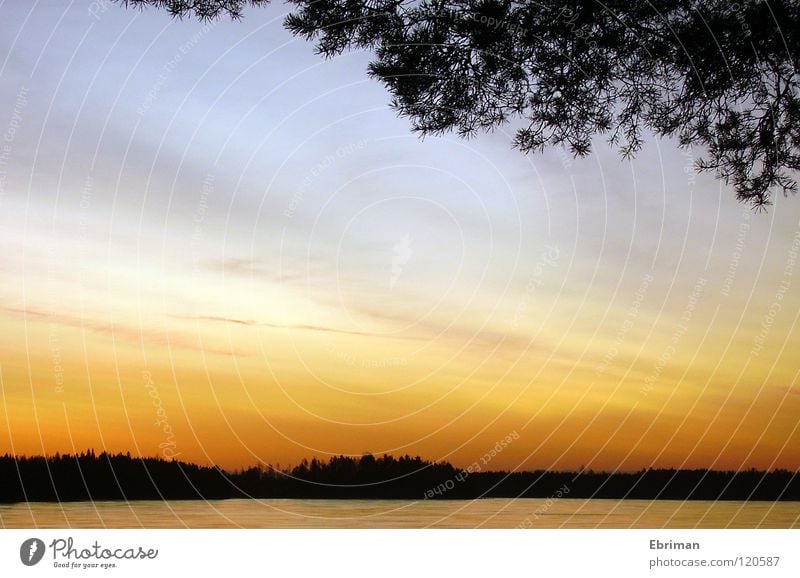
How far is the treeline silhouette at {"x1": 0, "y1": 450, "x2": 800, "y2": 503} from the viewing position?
14.3 feet

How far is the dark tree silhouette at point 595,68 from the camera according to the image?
485cm

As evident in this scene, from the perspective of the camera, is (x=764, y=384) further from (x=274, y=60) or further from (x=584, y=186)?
(x=274, y=60)

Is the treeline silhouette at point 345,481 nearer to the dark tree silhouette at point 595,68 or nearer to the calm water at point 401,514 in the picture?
the calm water at point 401,514

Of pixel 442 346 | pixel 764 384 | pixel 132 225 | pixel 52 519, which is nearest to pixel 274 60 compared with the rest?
pixel 132 225

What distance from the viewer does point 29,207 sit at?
4.32 m

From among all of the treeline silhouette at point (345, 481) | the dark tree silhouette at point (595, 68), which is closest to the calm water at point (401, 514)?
the treeline silhouette at point (345, 481)

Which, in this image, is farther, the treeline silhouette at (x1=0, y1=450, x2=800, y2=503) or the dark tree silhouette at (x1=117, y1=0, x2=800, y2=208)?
the dark tree silhouette at (x1=117, y1=0, x2=800, y2=208)

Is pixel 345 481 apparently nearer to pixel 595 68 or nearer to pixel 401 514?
pixel 401 514

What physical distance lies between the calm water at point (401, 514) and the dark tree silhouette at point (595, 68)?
1757 mm

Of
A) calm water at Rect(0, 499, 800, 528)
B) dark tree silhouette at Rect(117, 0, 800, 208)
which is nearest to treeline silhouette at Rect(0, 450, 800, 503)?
calm water at Rect(0, 499, 800, 528)

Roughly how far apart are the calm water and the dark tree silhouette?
176 centimetres

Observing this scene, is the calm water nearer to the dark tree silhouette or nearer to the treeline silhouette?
the treeline silhouette

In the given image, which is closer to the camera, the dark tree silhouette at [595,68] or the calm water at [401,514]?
the calm water at [401,514]
